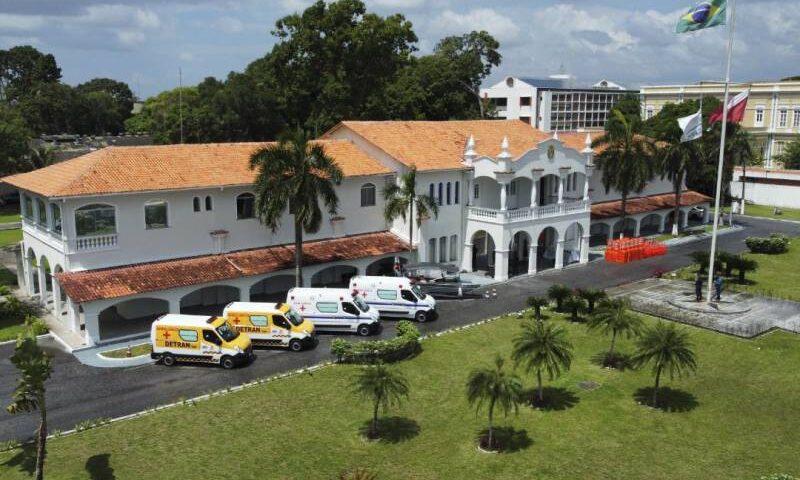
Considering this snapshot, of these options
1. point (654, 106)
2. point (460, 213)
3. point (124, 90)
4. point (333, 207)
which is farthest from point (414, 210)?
point (124, 90)

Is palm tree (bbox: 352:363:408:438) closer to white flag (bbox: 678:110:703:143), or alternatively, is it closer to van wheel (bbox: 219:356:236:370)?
van wheel (bbox: 219:356:236:370)

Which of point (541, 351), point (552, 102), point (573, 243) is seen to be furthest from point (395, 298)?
point (552, 102)

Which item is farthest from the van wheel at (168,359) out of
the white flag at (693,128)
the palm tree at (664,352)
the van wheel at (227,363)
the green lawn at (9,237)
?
the green lawn at (9,237)

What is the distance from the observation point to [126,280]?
32.6 meters

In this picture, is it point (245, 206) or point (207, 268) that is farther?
point (245, 206)

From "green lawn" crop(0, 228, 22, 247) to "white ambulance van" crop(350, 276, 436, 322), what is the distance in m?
36.9

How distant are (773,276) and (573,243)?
44.5 feet

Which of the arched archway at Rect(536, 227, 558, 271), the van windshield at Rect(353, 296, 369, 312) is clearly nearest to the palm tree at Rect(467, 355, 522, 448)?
the van windshield at Rect(353, 296, 369, 312)

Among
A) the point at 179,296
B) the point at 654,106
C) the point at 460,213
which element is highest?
the point at 654,106

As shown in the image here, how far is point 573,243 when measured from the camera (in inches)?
2005

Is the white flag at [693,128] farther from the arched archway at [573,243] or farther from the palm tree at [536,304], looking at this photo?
the palm tree at [536,304]

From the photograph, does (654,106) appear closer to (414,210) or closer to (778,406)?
(414,210)

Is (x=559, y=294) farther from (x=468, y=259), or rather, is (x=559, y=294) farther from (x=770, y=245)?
(x=770, y=245)

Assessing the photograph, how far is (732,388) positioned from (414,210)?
2112cm
